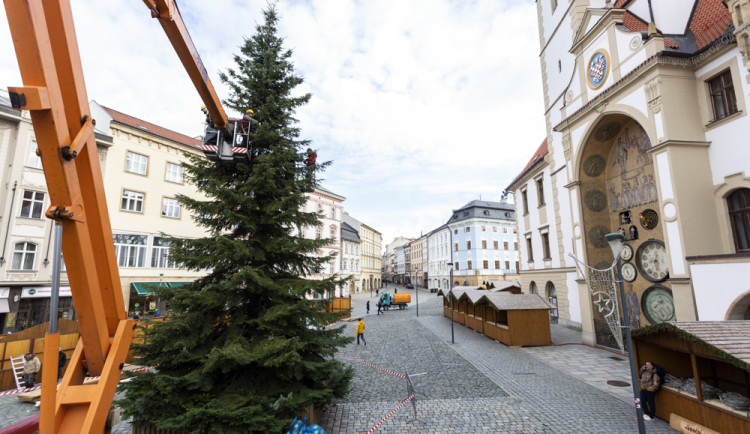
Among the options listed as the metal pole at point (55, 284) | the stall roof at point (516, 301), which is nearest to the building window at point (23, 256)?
the metal pole at point (55, 284)

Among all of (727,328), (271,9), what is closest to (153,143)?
(271,9)

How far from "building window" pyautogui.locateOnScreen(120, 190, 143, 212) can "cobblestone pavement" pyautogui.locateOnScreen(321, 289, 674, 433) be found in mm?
19056

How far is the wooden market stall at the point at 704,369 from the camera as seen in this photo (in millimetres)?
6574

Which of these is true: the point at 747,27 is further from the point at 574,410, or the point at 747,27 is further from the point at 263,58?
the point at 263,58

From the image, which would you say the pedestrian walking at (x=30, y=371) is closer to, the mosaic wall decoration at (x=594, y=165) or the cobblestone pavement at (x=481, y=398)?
the cobblestone pavement at (x=481, y=398)

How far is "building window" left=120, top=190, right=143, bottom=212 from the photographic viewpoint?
24.1 m

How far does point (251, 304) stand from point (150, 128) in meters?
27.5

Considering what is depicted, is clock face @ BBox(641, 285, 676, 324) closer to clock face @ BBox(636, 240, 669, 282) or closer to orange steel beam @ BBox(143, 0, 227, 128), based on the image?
clock face @ BBox(636, 240, 669, 282)

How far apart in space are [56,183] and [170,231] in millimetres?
25618

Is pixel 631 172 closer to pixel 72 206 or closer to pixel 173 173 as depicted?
pixel 72 206

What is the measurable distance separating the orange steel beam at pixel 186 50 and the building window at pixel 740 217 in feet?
52.1

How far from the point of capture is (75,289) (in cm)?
419

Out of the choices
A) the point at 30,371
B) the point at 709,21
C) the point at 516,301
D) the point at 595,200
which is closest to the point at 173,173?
the point at 30,371

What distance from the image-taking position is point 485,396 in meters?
9.99
